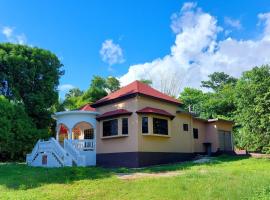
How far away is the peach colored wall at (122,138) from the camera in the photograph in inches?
764

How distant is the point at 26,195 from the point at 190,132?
1578 cm

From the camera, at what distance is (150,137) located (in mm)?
19906

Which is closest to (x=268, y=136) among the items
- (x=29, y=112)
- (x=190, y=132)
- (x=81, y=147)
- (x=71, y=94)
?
(x=190, y=132)

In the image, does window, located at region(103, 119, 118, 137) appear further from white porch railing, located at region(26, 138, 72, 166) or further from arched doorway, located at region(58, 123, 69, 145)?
arched doorway, located at region(58, 123, 69, 145)

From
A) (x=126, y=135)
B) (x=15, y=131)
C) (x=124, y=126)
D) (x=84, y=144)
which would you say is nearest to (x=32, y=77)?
(x=15, y=131)

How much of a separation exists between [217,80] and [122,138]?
124 feet

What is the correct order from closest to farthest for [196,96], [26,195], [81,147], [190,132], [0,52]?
[26,195] → [81,147] → [190,132] → [0,52] → [196,96]

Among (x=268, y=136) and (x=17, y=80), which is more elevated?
(x=17, y=80)

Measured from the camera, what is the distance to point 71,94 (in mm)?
49000

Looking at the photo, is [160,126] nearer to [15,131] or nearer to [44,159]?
[44,159]

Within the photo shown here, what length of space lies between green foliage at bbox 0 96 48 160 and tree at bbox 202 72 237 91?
1325 inches

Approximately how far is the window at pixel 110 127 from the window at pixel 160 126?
2.64 m

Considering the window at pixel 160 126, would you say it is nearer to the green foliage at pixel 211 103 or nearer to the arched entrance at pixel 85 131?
the arched entrance at pixel 85 131

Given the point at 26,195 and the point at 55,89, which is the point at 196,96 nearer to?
the point at 55,89
